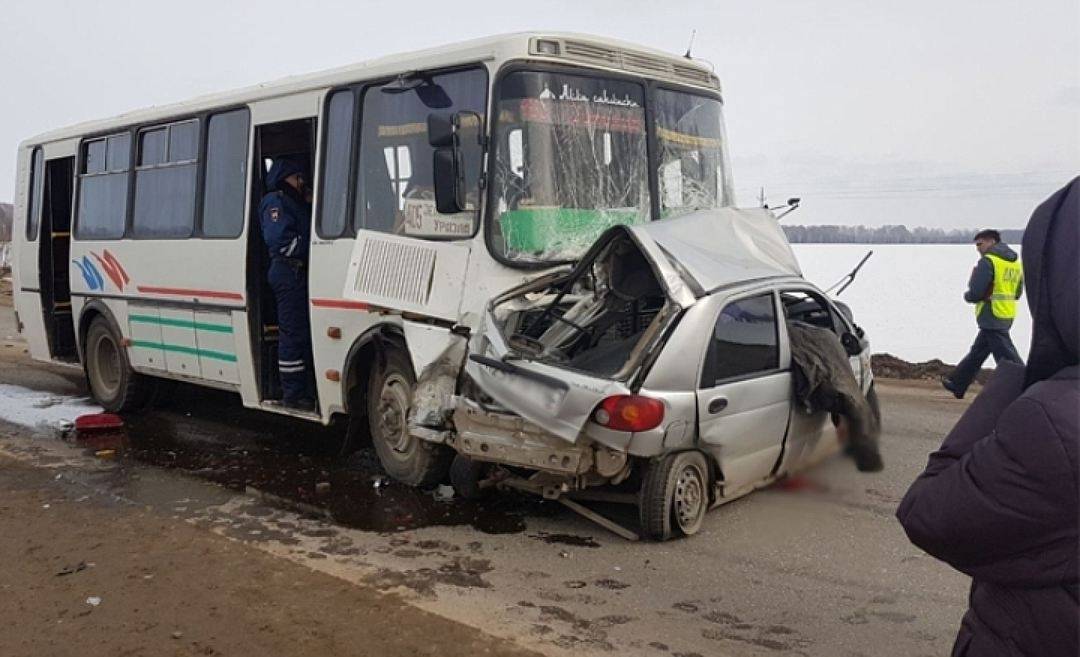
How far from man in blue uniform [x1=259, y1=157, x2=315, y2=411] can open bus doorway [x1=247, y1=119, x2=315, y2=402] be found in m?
0.25

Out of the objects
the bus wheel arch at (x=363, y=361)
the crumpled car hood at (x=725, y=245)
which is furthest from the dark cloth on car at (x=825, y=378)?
the bus wheel arch at (x=363, y=361)

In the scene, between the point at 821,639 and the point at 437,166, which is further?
the point at 437,166

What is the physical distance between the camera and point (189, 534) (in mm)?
5992

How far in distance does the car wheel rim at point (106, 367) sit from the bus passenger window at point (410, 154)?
470cm

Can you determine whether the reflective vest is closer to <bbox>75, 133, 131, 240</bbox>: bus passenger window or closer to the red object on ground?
the red object on ground

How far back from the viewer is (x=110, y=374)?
10.8 m

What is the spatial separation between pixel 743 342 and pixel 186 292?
17.9 ft

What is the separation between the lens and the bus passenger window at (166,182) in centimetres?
921

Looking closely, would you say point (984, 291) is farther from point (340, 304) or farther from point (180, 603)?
point (180, 603)

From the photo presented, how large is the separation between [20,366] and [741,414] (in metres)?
11.8

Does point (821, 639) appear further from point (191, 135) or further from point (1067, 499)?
point (191, 135)

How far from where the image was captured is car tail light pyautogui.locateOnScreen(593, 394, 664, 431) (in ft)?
17.5

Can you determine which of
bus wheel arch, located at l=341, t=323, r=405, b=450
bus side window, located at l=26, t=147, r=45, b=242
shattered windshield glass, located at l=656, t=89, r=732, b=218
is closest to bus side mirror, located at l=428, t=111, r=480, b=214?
bus wheel arch, located at l=341, t=323, r=405, b=450

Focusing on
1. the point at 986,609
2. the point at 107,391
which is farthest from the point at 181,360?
the point at 986,609
